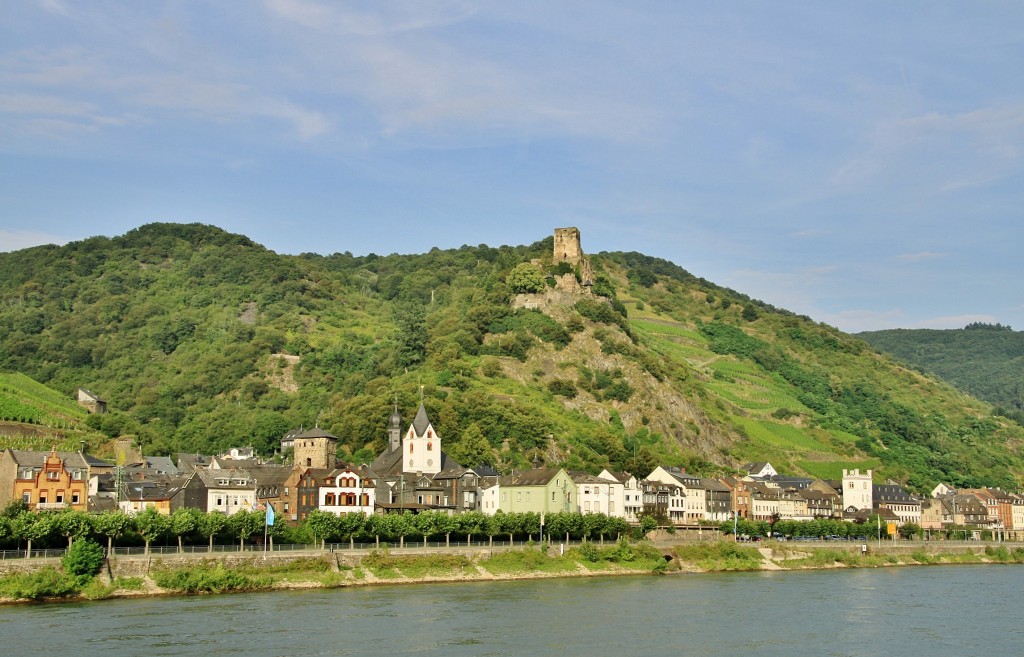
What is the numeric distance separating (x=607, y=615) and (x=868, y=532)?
7162cm

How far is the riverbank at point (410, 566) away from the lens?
68938 mm

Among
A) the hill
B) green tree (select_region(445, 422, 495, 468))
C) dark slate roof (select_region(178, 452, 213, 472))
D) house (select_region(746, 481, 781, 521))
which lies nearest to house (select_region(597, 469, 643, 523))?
green tree (select_region(445, 422, 495, 468))

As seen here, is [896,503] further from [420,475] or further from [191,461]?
[191,461]

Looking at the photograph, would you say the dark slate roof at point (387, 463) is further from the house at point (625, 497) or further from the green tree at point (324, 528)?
the green tree at point (324, 528)

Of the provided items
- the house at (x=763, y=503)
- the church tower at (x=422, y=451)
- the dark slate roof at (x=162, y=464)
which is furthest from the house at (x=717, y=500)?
the dark slate roof at (x=162, y=464)

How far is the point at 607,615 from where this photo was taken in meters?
67.1

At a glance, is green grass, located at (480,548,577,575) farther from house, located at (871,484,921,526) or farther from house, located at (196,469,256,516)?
house, located at (871,484,921,526)

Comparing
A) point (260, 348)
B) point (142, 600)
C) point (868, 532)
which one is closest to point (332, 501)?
point (142, 600)

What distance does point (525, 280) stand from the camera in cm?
19050

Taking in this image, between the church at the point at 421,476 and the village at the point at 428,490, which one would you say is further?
the church at the point at 421,476

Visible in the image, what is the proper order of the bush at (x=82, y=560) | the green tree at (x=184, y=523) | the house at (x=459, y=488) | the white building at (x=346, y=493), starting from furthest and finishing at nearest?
1. the house at (x=459, y=488)
2. the white building at (x=346, y=493)
3. the green tree at (x=184, y=523)
4. the bush at (x=82, y=560)

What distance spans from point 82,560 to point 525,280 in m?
126

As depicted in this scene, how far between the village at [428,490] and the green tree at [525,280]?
158 ft

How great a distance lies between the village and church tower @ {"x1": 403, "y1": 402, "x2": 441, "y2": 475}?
103mm
